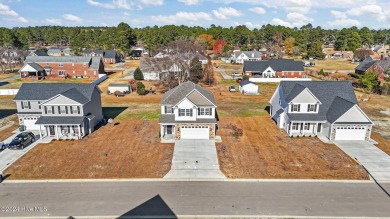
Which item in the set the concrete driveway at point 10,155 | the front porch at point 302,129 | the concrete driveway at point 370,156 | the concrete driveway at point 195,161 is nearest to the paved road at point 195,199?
the concrete driveway at point 195,161

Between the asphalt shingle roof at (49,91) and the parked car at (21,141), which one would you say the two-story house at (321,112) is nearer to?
the asphalt shingle roof at (49,91)

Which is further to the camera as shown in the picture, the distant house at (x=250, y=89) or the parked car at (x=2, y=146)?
the distant house at (x=250, y=89)

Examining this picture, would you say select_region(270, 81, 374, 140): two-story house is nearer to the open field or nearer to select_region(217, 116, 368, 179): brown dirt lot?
select_region(217, 116, 368, 179): brown dirt lot

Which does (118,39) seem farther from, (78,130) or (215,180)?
(215,180)

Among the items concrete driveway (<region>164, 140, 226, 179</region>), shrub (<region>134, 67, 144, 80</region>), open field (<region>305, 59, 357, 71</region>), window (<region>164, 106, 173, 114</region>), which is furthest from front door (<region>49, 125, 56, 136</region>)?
open field (<region>305, 59, 357, 71</region>)

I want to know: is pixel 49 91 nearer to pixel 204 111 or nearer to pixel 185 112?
pixel 185 112

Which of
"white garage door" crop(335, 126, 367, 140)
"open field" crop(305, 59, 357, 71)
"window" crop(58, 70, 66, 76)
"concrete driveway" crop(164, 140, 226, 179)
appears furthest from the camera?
"open field" crop(305, 59, 357, 71)
